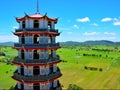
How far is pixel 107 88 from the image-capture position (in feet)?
316

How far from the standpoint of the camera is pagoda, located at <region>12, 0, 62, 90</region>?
33.8 metres

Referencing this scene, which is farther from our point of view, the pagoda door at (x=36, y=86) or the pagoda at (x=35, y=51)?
the pagoda door at (x=36, y=86)

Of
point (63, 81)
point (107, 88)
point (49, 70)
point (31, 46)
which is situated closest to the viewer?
point (31, 46)

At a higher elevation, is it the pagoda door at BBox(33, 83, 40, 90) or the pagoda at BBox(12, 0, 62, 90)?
→ the pagoda at BBox(12, 0, 62, 90)

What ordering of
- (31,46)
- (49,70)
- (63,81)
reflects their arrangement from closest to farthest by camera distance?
Answer: (31,46)
(49,70)
(63,81)

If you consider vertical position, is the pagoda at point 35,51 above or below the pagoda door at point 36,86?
above

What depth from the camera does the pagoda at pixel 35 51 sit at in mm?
33844

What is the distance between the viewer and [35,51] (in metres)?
35.4

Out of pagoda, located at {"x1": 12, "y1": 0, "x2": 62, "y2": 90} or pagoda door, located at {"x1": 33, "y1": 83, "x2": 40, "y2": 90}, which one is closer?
pagoda, located at {"x1": 12, "y1": 0, "x2": 62, "y2": 90}

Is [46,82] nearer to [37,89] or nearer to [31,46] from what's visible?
[37,89]

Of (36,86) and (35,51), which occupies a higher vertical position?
(35,51)

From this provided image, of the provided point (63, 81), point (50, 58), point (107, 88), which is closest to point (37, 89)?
point (50, 58)

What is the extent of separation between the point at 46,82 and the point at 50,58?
355 centimetres

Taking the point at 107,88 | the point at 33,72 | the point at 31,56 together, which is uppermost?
the point at 31,56
